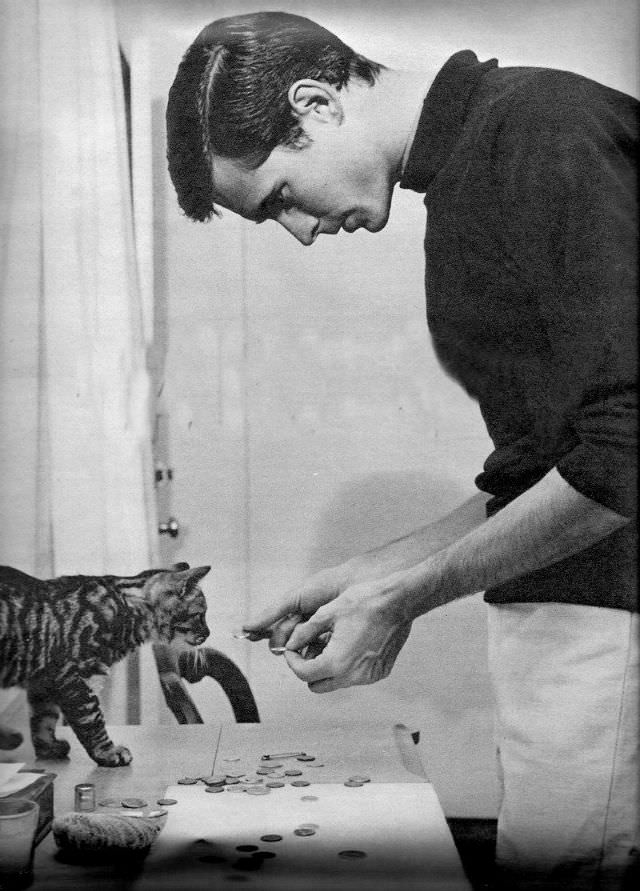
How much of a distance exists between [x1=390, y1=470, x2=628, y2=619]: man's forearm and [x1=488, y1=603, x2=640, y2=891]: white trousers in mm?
92

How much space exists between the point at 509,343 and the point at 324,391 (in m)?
0.39

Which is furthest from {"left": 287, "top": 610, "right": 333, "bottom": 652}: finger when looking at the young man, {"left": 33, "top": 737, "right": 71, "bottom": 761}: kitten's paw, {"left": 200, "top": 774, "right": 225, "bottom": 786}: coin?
{"left": 33, "top": 737, "right": 71, "bottom": 761}: kitten's paw

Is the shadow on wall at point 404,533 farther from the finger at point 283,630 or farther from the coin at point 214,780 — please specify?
the coin at point 214,780

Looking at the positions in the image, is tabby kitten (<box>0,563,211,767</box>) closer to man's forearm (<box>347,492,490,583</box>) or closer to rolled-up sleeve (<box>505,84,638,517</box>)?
man's forearm (<box>347,492,490,583</box>)

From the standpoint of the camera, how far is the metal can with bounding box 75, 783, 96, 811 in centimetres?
177

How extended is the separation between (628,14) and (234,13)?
32.2 inches

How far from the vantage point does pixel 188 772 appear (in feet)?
6.01

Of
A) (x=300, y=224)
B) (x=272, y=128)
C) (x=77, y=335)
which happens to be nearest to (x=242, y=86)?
(x=272, y=128)

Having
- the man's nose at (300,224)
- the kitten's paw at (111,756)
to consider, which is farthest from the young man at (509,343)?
the kitten's paw at (111,756)

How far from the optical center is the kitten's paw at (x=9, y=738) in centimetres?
186

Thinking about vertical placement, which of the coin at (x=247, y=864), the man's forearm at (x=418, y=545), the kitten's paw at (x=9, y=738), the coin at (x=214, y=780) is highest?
the man's forearm at (x=418, y=545)

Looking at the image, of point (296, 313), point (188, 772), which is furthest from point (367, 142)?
point (188, 772)

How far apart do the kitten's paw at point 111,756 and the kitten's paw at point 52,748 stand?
7 centimetres

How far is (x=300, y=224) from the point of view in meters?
1.85
